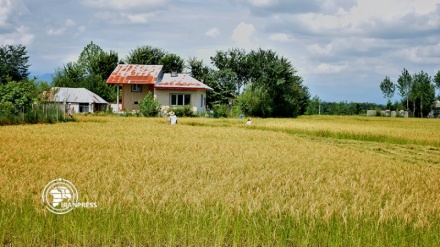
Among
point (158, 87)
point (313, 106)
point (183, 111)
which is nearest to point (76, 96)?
point (158, 87)

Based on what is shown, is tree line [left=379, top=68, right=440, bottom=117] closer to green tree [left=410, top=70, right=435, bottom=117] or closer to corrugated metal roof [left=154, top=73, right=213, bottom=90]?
green tree [left=410, top=70, right=435, bottom=117]

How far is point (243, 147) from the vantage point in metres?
15.3

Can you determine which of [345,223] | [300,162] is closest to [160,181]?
[345,223]

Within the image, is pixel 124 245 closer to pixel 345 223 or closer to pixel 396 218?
pixel 345 223

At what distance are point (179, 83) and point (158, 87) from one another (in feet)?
6.69

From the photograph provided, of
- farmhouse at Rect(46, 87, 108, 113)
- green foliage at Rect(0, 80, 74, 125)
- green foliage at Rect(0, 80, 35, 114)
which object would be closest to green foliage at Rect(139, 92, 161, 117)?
green foliage at Rect(0, 80, 74, 125)

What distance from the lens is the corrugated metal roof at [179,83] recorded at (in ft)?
137

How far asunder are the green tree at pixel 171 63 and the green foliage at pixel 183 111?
2358 centimetres

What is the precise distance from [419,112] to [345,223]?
87.3 metres

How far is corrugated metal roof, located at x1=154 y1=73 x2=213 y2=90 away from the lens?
41875 mm

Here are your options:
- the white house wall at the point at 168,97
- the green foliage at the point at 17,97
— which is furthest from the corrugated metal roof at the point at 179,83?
the green foliage at the point at 17,97

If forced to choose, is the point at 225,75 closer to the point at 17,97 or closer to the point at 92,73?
the point at 92,73

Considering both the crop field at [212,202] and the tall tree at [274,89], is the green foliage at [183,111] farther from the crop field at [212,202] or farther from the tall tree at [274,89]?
the crop field at [212,202]

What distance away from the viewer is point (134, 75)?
143 feet
